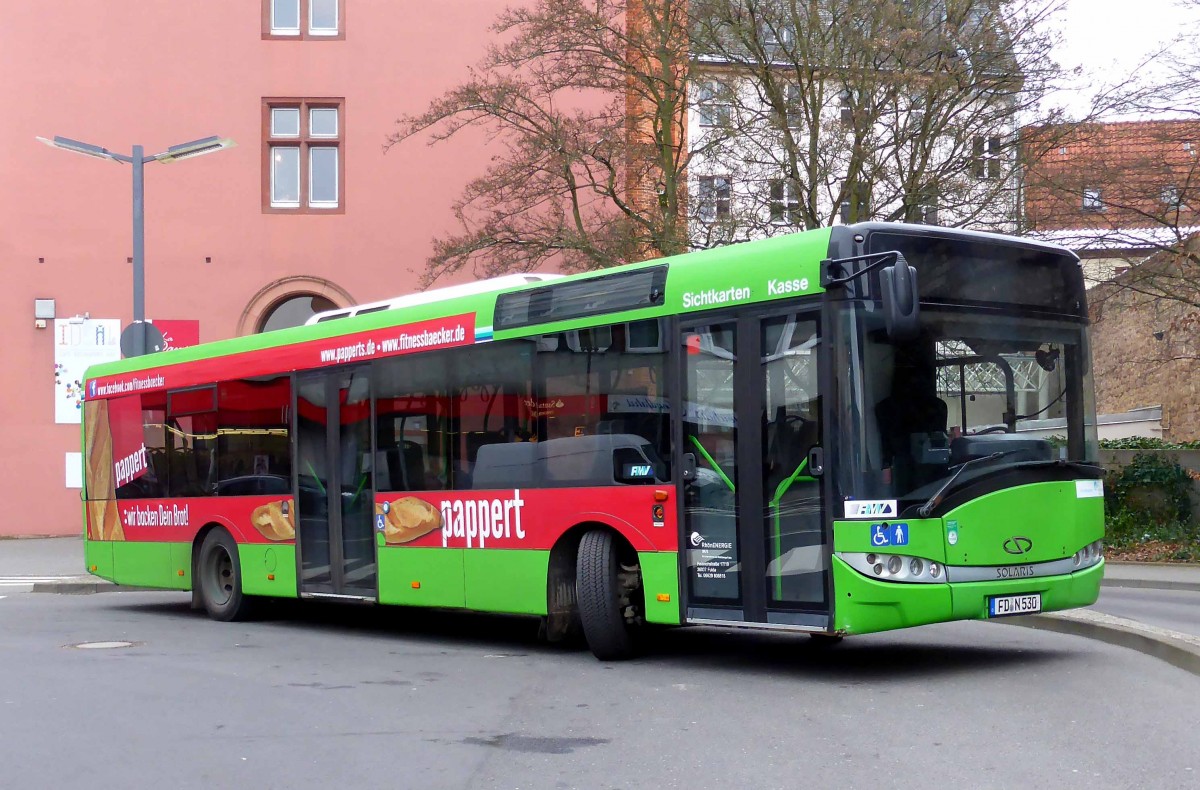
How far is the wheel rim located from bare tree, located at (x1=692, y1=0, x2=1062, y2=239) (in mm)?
9944

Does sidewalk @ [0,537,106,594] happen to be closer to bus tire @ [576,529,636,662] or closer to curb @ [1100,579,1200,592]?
bus tire @ [576,529,636,662]

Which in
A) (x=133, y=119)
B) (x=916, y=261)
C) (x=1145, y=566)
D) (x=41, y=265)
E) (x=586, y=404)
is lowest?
(x=1145, y=566)

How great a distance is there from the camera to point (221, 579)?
1552cm

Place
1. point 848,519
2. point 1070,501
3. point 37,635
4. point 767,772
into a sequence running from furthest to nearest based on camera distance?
point 37,635
point 1070,501
point 848,519
point 767,772

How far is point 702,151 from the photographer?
75.6 feet

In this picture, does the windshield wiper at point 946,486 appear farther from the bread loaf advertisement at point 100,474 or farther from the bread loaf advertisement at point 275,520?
the bread loaf advertisement at point 100,474

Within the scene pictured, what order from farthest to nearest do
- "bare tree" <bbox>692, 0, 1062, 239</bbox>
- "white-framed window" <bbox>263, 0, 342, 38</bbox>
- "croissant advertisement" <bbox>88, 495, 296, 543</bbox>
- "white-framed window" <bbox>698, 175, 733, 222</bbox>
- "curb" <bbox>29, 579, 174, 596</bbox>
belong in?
"white-framed window" <bbox>263, 0, 342, 38</bbox> → "white-framed window" <bbox>698, 175, 733, 222</bbox> → "bare tree" <bbox>692, 0, 1062, 239</bbox> → "curb" <bbox>29, 579, 174, 596</bbox> → "croissant advertisement" <bbox>88, 495, 296, 543</bbox>

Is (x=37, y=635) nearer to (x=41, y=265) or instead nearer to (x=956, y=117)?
(x=956, y=117)

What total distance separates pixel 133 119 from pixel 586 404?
21.7m

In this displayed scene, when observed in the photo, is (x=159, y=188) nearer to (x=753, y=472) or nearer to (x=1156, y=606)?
(x=1156, y=606)

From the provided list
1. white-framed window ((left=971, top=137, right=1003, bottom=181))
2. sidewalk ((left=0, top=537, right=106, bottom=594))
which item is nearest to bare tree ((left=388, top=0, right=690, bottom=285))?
white-framed window ((left=971, top=137, right=1003, bottom=181))

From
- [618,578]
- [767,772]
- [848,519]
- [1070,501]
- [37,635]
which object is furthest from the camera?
[37,635]

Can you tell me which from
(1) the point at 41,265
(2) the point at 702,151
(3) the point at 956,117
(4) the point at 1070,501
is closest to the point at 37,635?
(4) the point at 1070,501

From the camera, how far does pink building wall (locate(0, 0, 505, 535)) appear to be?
2936 centimetres
